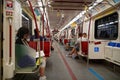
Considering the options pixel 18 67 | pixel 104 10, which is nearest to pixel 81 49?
pixel 104 10

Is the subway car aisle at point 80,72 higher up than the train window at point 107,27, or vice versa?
the train window at point 107,27

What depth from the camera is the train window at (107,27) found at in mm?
7426

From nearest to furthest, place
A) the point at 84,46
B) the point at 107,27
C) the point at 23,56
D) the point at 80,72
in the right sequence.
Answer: the point at 23,56
the point at 80,72
the point at 107,27
the point at 84,46

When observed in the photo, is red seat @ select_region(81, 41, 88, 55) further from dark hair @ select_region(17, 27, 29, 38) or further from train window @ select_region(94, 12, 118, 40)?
dark hair @ select_region(17, 27, 29, 38)

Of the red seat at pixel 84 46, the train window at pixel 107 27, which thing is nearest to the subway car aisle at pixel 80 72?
the train window at pixel 107 27

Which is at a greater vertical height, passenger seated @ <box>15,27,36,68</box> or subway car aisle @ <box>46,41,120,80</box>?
passenger seated @ <box>15,27,36,68</box>

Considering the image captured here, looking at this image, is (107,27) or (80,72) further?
(107,27)

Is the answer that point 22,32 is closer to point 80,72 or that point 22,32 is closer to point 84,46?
point 80,72

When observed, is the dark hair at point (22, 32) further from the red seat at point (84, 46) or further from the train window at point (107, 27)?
the red seat at point (84, 46)

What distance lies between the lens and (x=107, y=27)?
8.23 metres

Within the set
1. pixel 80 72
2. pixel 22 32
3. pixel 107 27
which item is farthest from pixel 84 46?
pixel 22 32

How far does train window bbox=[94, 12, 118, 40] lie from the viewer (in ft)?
24.4

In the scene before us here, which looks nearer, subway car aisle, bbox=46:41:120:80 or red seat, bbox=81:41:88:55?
subway car aisle, bbox=46:41:120:80

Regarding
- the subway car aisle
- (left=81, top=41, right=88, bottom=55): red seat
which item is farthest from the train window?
the subway car aisle
